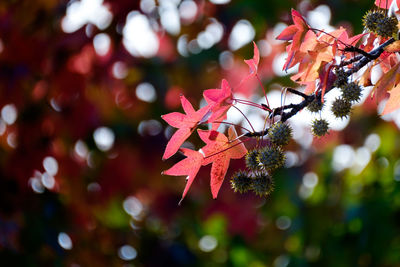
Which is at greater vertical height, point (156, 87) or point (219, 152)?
point (156, 87)

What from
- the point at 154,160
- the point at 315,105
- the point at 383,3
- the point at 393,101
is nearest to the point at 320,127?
the point at 315,105

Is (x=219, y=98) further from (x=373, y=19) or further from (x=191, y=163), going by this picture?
(x=373, y=19)

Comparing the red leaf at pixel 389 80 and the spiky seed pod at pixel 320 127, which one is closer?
the red leaf at pixel 389 80

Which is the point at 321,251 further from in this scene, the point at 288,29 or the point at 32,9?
the point at 288,29

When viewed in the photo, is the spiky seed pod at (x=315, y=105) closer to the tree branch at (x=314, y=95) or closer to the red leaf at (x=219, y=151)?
the tree branch at (x=314, y=95)

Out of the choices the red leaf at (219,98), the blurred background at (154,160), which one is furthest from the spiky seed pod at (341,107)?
the blurred background at (154,160)

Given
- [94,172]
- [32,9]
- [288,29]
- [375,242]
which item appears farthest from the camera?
[94,172]

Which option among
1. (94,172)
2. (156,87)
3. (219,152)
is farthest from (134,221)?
(219,152)
